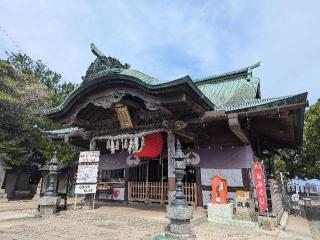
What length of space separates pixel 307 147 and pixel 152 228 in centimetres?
1765

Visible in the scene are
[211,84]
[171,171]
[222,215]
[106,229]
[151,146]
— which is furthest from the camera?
[211,84]

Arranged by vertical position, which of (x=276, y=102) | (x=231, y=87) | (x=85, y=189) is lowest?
(x=85, y=189)

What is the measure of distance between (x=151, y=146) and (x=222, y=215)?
4.42 m

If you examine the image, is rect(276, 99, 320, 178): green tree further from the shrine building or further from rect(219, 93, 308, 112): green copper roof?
rect(219, 93, 308, 112): green copper roof

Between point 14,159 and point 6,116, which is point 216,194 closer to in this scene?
point 14,159

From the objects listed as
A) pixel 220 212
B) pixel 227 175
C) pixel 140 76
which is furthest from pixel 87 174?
pixel 227 175

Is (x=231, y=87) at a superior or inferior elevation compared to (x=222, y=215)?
superior

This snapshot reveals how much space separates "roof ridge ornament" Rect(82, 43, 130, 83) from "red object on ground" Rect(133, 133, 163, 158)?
336 centimetres

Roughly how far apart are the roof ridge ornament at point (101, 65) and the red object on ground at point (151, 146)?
3.36 meters

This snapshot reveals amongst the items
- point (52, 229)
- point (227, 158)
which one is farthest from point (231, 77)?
point (52, 229)

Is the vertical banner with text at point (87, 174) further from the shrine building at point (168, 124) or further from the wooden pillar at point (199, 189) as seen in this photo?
the wooden pillar at point (199, 189)

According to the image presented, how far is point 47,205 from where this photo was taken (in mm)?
10281

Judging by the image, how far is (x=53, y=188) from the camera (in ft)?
36.2

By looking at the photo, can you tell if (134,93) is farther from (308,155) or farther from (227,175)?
(308,155)
